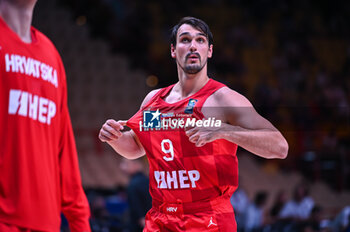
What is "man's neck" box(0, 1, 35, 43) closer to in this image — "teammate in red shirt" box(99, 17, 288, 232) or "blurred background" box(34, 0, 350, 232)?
"teammate in red shirt" box(99, 17, 288, 232)

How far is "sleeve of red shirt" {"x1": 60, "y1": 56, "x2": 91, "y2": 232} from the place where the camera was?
2.34 m

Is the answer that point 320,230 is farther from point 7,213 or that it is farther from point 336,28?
point 336,28

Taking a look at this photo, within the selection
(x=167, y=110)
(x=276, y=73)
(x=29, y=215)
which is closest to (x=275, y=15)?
(x=276, y=73)

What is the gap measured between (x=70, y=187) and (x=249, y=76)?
984 centimetres

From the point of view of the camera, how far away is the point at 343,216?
7.15 meters

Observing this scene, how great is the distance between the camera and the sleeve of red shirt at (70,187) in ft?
7.66

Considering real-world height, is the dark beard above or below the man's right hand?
above

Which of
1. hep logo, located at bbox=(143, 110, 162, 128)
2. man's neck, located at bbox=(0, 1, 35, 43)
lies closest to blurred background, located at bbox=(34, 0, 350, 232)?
hep logo, located at bbox=(143, 110, 162, 128)

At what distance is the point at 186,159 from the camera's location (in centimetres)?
349

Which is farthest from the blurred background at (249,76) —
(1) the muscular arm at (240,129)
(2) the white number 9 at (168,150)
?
(1) the muscular arm at (240,129)

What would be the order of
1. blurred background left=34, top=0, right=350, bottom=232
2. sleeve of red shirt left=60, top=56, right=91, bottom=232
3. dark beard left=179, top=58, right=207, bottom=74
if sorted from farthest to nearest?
blurred background left=34, top=0, right=350, bottom=232 < dark beard left=179, top=58, right=207, bottom=74 < sleeve of red shirt left=60, top=56, right=91, bottom=232

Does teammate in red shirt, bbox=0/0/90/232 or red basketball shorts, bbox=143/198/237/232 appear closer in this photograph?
teammate in red shirt, bbox=0/0/90/232

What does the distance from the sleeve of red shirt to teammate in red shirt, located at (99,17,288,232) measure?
1037 millimetres

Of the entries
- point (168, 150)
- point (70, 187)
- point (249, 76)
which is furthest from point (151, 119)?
point (249, 76)
